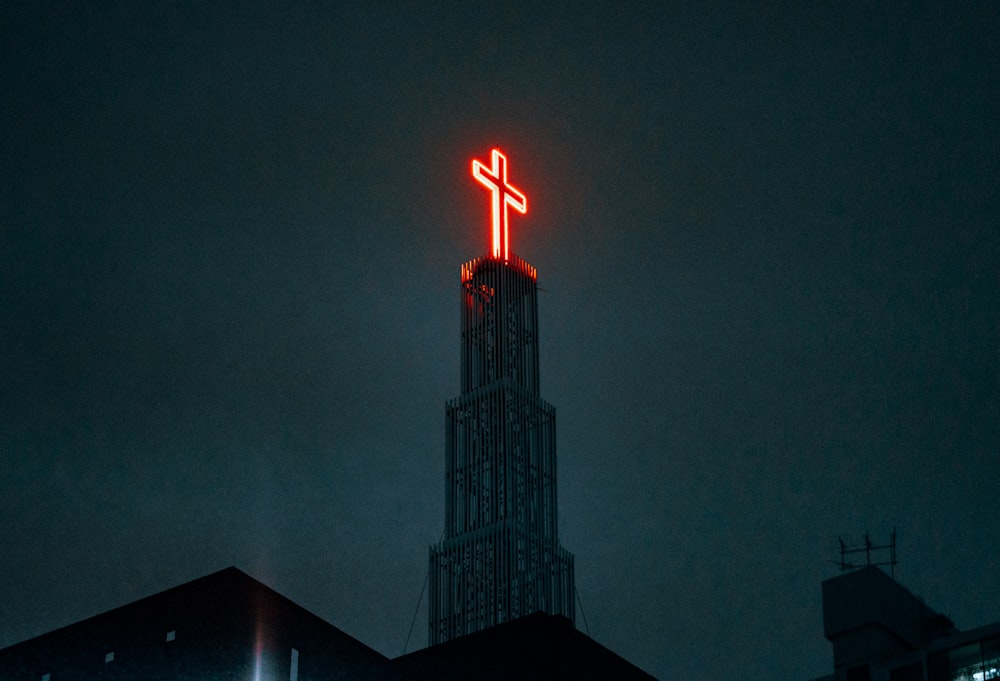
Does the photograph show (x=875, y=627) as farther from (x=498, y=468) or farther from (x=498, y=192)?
(x=498, y=192)

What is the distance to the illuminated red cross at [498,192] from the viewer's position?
94000mm

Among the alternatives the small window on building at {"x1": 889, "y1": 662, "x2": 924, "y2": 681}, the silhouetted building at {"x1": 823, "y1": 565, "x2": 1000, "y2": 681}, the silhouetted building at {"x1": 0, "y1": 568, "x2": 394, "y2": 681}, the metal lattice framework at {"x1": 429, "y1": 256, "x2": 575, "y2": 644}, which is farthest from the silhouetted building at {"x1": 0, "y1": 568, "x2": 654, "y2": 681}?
the metal lattice framework at {"x1": 429, "y1": 256, "x2": 575, "y2": 644}

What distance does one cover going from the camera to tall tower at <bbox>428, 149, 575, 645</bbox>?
87.4 m

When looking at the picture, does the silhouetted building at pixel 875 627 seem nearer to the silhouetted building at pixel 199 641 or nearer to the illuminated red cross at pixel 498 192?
the illuminated red cross at pixel 498 192

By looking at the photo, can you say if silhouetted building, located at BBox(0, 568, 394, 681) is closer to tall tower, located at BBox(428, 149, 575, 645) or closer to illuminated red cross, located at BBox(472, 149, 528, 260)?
tall tower, located at BBox(428, 149, 575, 645)

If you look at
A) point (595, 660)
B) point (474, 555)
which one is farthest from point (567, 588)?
point (595, 660)

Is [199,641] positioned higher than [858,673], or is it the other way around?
[858,673]

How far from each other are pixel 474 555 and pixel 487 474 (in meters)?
5.17

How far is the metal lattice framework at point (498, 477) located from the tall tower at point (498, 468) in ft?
0.18

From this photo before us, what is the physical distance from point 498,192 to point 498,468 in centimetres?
1603

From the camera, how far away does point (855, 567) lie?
92188 millimetres

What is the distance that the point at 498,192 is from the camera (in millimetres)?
95438

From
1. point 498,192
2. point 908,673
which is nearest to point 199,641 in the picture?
point 908,673

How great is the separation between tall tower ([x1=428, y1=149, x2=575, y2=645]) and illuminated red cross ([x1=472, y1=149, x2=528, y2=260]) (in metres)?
0.06
